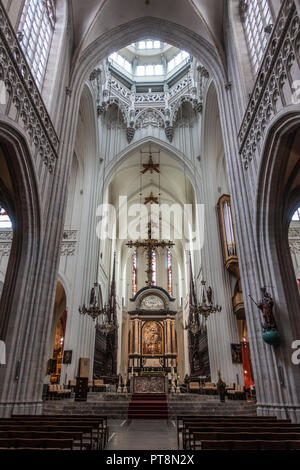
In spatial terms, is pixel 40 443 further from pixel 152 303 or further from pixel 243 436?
pixel 152 303

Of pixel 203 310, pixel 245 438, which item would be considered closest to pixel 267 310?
pixel 245 438

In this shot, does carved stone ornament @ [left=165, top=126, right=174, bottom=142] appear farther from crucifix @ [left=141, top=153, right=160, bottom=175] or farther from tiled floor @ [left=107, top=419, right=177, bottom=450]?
tiled floor @ [left=107, top=419, right=177, bottom=450]

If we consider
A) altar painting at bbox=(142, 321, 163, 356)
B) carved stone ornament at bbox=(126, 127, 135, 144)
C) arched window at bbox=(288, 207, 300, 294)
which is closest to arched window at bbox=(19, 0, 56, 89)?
carved stone ornament at bbox=(126, 127, 135, 144)

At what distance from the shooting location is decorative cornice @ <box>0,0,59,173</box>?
25.2 ft

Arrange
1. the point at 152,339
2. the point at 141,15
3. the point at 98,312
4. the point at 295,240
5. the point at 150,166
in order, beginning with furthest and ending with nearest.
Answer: the point at 152,339 → the point at 150,166 → the point at 295,240 → the point at 141,15 → the point at 98,312

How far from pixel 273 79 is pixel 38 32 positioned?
27.6 feet

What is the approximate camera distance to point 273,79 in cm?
855

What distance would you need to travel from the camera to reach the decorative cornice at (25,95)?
770cm

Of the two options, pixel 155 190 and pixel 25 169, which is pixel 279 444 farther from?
pixel 155 190

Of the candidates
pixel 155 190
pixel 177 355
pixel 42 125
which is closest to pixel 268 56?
pixel 42 125

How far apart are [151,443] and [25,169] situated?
7.96 m

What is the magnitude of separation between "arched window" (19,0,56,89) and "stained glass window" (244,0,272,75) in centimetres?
777

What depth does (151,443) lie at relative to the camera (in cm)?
627

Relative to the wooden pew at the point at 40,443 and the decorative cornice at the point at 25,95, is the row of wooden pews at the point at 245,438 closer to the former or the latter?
the wooden pew at the point at 40,443
